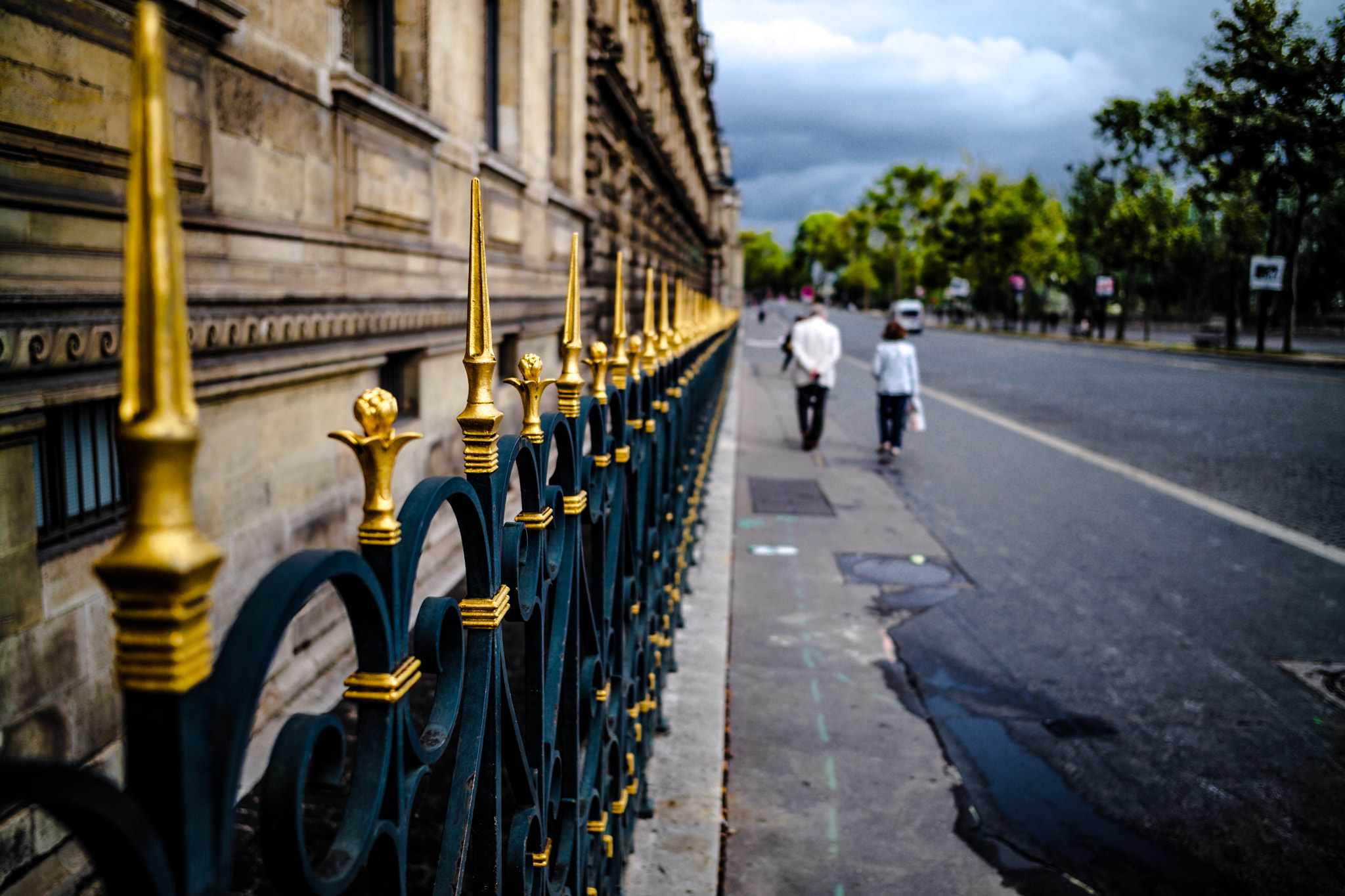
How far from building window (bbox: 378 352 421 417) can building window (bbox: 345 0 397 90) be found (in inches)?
91.1

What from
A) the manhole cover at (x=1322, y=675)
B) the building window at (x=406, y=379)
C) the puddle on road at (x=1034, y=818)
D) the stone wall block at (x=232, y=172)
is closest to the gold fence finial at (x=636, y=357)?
the puddle on road at (x=1034, y=818)

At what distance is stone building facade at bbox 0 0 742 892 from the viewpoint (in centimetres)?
311

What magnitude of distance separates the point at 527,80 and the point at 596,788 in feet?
34.2

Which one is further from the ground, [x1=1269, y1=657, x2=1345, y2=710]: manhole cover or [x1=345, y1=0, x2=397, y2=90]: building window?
[x1=345, y1=0, x2=397, y2=90]: building window

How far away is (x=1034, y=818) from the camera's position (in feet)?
11.0

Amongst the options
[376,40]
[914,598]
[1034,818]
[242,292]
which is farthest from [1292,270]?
[242,292]

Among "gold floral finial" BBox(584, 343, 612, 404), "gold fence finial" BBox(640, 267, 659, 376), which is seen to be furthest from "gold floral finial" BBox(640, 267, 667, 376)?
"gold floral finial" BBox(584, 343, 612, 404)

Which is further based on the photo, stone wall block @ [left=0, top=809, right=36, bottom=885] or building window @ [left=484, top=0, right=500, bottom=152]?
building window @ [left=484, top=0, right=500, bottom=152]

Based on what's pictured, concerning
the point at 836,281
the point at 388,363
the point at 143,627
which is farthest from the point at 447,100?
the point at 836,281

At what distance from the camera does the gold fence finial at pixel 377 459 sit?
0.95 meters

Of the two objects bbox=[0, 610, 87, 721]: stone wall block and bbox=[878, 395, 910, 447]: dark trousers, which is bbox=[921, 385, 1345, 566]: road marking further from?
bbox=[0, 610, 87, 721]: stone wall block

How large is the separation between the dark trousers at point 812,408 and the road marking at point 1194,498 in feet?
10.2

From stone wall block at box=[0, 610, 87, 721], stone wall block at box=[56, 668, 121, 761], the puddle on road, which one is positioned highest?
stone wall block at box=[0, 610, 87, 721]

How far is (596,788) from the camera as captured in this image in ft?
7.46
